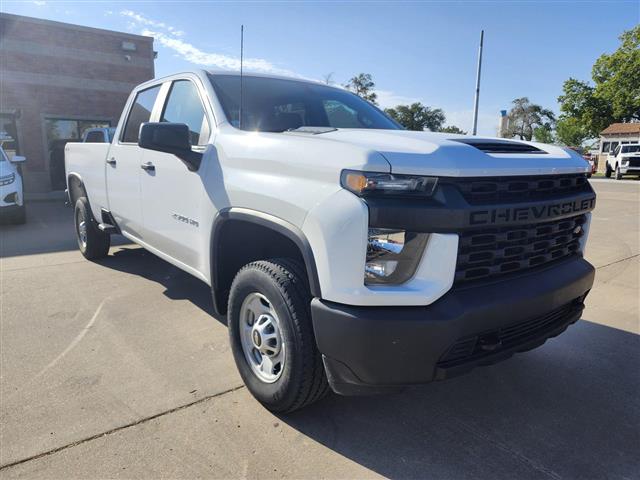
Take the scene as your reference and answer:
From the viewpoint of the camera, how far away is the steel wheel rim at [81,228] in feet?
19.6

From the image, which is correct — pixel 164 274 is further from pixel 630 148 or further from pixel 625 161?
pixel 630 148

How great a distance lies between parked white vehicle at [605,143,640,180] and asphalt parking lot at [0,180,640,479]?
91.8ft

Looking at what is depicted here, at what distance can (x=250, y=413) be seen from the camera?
2705 millimetres

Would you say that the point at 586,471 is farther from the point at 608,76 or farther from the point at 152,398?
the point at 608,76

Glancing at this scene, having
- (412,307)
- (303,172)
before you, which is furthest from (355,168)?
(412,307)

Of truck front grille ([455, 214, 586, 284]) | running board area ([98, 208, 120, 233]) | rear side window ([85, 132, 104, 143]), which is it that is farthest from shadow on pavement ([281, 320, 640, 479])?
rear side window ([85, 132, 104, 143])

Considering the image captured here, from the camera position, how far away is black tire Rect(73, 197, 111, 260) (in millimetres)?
5801

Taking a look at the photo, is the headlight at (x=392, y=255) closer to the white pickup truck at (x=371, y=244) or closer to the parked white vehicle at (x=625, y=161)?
the white pickup truck at (x=371, y=244)

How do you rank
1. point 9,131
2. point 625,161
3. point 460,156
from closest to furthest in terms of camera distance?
point 460,156, point 9,131, point 625,161

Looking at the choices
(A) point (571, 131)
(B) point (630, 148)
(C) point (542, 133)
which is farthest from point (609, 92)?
(C) point (542, 133)

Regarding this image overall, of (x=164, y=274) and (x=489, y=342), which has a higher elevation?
(x=489, y=342)

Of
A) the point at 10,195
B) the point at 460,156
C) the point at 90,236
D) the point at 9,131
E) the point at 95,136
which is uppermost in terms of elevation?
Result: the point at 9,131

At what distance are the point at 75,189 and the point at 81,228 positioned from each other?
0.52 metres

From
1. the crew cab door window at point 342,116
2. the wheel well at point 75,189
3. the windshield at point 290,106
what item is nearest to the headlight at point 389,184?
the windshield at point 290,106
